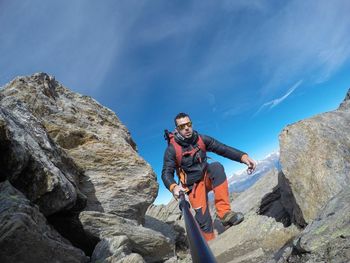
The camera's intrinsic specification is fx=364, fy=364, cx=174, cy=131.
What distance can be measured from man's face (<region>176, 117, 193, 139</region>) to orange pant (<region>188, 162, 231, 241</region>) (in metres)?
1.67

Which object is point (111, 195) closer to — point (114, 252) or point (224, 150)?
point (114, 252)

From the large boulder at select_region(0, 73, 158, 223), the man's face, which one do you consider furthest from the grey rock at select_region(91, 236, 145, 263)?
the man's face

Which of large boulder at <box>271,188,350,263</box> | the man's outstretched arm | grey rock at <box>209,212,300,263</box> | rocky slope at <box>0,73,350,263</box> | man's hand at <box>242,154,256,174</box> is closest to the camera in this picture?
large boulder at <box>271,188,350,263</box>

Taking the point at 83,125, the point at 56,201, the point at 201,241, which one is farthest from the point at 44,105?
the point at 201,241

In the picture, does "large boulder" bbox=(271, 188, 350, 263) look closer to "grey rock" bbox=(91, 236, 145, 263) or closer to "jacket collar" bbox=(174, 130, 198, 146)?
"grey rock" bbox=(91, 236, 145, 263)

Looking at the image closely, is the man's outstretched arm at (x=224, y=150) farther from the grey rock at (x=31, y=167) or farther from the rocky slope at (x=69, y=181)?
the grey rock at (x=31, y=167)

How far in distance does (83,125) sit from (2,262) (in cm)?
1353

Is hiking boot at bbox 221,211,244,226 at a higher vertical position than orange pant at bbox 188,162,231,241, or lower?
lower

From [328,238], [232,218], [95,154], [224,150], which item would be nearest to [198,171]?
[224,150]

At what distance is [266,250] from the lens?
42.2 feet

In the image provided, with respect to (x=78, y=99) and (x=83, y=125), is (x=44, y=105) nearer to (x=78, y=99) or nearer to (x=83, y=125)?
A: (x=83, y=125)

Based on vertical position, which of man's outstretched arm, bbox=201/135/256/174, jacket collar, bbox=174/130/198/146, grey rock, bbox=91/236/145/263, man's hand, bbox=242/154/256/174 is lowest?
grey rock, bbox=91/236/145/263

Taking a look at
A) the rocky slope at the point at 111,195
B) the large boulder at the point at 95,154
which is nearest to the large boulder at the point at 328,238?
the rocky slope at the point at 111,195

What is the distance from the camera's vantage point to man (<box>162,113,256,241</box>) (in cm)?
1419
